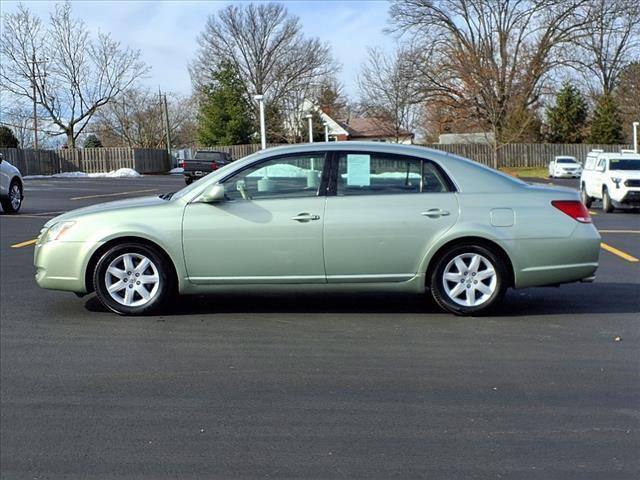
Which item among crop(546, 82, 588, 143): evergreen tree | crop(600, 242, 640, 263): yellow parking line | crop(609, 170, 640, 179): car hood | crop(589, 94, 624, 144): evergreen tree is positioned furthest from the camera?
crop(546, 82, 588, 143): evergreen tree

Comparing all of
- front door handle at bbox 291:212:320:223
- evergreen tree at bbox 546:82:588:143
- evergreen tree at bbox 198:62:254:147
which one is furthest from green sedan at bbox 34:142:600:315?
evergreen tree at bbox 546:82:588:143

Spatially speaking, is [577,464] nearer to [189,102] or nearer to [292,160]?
[292,160]

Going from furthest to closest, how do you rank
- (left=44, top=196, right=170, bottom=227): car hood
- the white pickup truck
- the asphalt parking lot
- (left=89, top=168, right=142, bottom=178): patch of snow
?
(left=89, top=168, right=142, bottom=178): patch of snow
the white pickup truck
(left=44, top=196, right=170, bottom=227): car hood
the asphalt parking lot

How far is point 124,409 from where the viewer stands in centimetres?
472

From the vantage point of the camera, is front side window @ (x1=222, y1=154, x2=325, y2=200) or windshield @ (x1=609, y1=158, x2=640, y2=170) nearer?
front side window @ (x1=222, y1=154, x2=325, y2=200)

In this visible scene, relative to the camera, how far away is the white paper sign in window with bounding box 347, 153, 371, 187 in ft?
23.3

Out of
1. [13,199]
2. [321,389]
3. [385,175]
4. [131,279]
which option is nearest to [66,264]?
[131,279]

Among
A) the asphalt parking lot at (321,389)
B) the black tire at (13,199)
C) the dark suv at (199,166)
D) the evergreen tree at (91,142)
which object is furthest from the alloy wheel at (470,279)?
the evergreen tree at (91,142)

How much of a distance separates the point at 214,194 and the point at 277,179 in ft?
1.90

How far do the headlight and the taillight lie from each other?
4.22m

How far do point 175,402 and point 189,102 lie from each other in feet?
248

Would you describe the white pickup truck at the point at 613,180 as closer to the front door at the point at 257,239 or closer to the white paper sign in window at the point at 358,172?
the white paper sign in window at the point at 358,172

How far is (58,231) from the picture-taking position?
714 centimetres

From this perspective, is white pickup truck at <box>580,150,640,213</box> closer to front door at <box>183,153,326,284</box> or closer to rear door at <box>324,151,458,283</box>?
rear door at <box>324,151,458,283</box>
